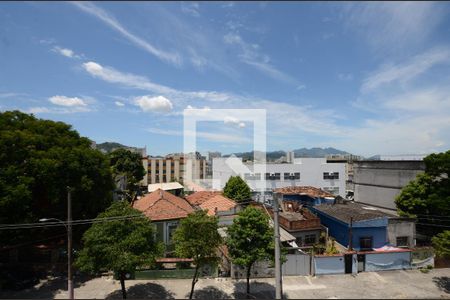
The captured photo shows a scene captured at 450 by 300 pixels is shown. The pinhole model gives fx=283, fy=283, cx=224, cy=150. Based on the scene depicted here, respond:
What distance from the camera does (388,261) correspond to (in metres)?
20.8

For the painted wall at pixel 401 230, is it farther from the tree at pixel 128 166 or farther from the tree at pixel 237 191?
the tree at pixel 128 166

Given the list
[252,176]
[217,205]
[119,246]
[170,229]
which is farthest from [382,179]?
[119,246]

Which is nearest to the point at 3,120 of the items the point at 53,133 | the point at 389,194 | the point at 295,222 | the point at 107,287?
the point at 53,133

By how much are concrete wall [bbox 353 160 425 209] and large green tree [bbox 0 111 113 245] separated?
3000 cm

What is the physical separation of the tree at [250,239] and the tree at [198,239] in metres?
1.09

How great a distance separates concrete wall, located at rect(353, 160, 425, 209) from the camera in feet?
100

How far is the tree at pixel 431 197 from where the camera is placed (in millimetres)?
22141

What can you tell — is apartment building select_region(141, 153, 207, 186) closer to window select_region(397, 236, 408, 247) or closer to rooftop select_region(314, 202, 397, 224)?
rooftop select_region(314, 202, 397, 224)

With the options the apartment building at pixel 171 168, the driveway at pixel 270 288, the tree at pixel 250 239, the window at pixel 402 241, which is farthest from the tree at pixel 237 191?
the apartment building at pixel 171 168

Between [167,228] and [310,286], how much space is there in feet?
36.9

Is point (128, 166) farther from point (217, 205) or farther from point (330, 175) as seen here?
point (330, 175)

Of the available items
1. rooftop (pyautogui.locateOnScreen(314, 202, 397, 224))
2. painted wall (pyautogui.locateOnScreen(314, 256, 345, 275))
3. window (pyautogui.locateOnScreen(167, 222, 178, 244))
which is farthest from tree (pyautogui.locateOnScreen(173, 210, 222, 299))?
rooftop (pyautogui.locateOnScreen(314, 202, 397, 224))

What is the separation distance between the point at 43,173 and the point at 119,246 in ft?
23.6

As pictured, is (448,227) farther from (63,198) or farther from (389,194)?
(63,198)
